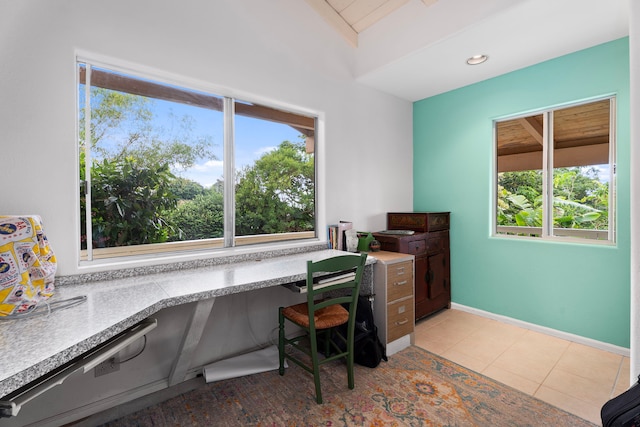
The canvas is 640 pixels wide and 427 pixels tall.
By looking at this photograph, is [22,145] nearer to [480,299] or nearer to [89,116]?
[89,116]

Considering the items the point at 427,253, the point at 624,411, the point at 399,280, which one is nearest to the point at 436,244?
the point at 427,253

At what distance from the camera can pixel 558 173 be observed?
2775 millimetres

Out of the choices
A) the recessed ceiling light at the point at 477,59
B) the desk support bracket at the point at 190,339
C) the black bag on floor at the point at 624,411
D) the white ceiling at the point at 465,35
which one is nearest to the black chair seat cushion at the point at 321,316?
the desk support bracket at the point at 190,339

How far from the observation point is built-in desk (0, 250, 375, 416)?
2.95 ft

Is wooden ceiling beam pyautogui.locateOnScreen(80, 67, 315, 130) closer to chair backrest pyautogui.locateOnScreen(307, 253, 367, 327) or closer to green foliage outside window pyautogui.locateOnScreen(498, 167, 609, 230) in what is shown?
chair backrest pyautogui.locateOnScreen(307, 253, 367, 327)

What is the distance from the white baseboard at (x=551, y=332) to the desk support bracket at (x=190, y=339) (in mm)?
2802

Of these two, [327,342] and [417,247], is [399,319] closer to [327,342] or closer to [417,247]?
[327,342]

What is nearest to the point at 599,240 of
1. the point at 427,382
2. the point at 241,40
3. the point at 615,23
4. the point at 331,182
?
the point at 615,23

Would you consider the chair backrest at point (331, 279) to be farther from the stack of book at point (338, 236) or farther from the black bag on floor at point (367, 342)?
the stack of book at point (338, 236)

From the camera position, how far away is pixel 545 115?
282 cm

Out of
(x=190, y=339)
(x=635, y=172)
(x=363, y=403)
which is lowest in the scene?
(x=363, y=403)

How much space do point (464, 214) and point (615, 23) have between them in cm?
187

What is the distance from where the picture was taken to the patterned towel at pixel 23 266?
1.21 meters

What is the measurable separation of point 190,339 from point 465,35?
2.87 meters
